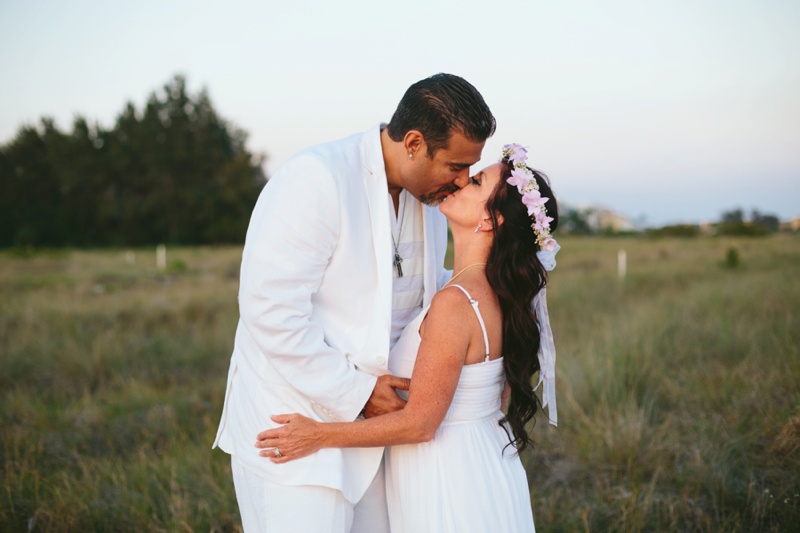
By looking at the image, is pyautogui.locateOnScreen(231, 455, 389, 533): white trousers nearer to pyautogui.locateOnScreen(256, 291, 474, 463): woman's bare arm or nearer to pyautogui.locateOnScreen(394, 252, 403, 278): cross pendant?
pyautogui.locateOnScreen(256, 291, 474, 463): woman's bare arm

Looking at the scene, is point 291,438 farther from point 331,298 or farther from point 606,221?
point 606,221

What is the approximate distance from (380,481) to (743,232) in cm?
2287

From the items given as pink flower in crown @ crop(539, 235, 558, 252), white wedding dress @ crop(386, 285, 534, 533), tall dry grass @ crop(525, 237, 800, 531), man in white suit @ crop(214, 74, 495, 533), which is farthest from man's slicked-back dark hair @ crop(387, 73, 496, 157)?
tall dry grass @ crop(525, 237, 800, 531)

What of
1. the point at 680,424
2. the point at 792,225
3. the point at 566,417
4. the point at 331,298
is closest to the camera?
the point at 331,298

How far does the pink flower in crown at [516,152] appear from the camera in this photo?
2783mm

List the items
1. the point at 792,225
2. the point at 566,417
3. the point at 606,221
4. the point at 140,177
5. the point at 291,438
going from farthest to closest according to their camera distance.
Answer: the point at 606,221 → the point at 140,177 → the point at 792,225 → the point at 566,417 → the point at 291,438

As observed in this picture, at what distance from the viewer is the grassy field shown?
13.0 ft

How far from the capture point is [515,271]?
273cm

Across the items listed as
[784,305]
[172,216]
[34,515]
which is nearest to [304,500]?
[34,515]

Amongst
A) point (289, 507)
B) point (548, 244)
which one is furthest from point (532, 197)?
point (289, 507)

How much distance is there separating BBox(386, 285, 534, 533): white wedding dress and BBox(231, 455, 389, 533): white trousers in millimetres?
285

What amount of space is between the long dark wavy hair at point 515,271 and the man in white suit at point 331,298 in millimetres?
249

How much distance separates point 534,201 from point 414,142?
0.57 meters

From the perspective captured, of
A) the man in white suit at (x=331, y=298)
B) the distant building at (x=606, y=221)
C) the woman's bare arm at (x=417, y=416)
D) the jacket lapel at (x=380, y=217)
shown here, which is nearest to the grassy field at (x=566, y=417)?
the man in white suit at (x=331, y=298)
